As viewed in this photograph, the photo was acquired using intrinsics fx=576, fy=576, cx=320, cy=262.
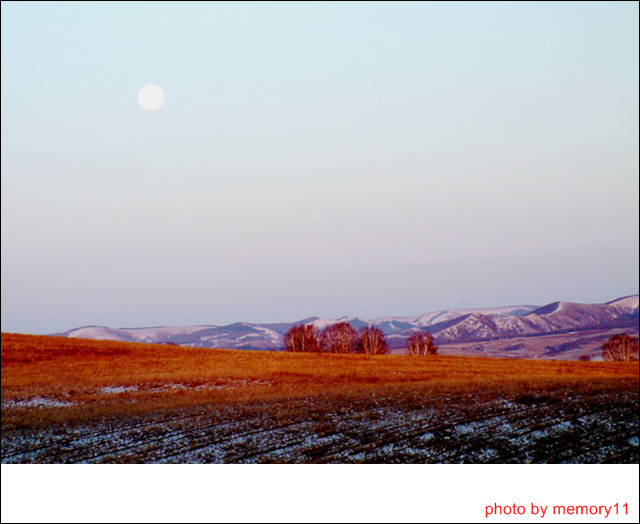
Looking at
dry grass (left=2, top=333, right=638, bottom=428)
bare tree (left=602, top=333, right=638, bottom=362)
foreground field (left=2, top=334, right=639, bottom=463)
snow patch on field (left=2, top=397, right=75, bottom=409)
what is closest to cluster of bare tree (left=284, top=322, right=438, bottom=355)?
dry grass (left=2, top=333, right=638, bottom=428)

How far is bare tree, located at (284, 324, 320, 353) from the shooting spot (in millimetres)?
89062

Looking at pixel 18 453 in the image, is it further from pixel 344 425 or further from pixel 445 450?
pixel 445 450

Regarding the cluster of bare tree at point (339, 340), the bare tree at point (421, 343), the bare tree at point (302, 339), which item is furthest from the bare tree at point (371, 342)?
the bare tree at point (302, 339)

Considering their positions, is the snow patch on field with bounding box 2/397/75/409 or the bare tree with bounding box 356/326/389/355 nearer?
the snow patch on field with bounding box 2/397/75/409

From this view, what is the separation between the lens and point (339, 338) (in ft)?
299

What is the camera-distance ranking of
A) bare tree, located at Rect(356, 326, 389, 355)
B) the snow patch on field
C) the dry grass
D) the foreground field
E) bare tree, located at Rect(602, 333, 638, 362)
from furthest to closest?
bare tree, located at Rect(602, 333, 638, 362) < bare tree, located at Rect(356, 326, 389, 355) < the snow patch on field < the dry grass < the foreground field

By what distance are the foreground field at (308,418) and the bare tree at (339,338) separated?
150ft

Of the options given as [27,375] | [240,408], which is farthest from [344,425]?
[27,375]

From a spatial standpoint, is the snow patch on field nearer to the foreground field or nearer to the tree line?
the foreground field

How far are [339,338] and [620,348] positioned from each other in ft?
158

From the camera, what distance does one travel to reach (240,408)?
24234 millimetres

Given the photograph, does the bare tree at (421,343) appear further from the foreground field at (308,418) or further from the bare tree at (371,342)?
the foreground field at (308,418)

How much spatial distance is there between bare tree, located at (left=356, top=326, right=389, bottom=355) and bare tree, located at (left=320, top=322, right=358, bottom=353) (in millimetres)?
987

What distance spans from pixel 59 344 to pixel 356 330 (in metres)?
46.0
